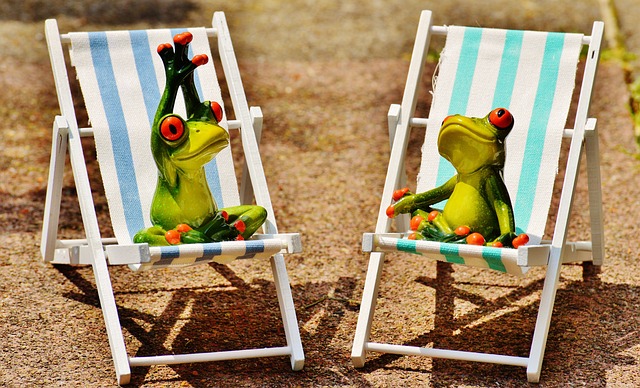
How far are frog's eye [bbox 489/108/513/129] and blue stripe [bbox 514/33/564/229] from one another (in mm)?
378

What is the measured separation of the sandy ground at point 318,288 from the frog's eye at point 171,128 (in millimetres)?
839

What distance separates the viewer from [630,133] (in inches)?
212

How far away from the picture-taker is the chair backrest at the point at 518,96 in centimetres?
364

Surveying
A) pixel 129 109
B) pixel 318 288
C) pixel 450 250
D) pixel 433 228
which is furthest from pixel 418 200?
pixel 129 109

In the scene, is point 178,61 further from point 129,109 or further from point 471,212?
point 471,212

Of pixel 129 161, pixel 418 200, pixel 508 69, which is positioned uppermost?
pixel 508 69

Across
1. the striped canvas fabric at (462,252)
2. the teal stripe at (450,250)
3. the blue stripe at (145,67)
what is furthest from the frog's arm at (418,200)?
the blue stripe at (145,67)

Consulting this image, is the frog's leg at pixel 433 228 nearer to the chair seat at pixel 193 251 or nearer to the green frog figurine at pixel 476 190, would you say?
the green frog figurine at pixel 476 190

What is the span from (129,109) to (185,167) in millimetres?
535

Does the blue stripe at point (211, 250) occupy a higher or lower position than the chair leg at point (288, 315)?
higher

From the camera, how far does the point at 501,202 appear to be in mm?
3402

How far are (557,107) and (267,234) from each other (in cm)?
127

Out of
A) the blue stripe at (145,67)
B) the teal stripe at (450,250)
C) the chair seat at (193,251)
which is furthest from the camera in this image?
the blue stripe at (145,67)

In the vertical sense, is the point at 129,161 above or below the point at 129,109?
below
